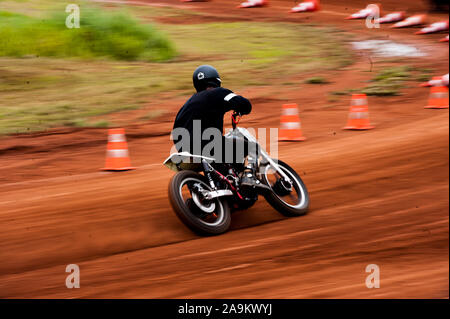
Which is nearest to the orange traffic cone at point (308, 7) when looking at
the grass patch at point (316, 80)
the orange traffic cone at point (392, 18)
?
the orange traffic cone at point (392, 18)

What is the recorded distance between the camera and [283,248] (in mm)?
7516

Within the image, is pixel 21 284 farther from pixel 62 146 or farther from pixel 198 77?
pixel 62 146

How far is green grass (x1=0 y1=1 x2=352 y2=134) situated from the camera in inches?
610

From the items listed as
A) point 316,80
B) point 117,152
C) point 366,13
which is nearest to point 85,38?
point 316,80

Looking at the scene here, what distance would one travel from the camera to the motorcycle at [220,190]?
7711 mm

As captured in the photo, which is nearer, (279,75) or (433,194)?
(433,194)

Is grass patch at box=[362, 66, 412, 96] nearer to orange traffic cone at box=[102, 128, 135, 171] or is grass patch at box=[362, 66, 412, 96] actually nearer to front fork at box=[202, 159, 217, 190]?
orange traffic cone at box=[102, 128, 135, 171]

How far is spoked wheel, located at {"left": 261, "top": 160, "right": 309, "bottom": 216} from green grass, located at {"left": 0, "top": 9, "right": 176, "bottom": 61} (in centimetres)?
1188

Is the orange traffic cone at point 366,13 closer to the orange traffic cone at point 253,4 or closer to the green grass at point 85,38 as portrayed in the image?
the orange traffic cone at point 253,4

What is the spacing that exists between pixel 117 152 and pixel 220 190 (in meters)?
4.10

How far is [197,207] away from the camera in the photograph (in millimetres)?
7844

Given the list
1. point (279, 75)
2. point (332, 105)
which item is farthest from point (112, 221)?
point (279, 75)

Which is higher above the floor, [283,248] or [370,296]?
[283,248]

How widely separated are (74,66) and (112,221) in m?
11.0
